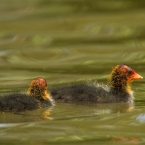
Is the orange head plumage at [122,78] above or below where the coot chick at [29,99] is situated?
above

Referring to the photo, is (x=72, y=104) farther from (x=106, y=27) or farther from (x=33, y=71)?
(x=106, y=27)

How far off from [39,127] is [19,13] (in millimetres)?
6182

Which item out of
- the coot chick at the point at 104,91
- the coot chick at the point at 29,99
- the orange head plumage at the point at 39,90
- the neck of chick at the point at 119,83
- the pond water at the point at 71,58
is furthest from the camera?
the neck of chick at the point at 119,83

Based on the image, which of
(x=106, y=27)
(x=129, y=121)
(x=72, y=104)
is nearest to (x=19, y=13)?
(x=106, y=27)

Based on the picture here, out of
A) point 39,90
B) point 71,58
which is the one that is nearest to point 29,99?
point 39,90

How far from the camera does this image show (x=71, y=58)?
13312 mm

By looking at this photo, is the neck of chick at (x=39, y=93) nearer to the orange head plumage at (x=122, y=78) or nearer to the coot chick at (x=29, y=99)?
the coot chick at (x=29, y=99)

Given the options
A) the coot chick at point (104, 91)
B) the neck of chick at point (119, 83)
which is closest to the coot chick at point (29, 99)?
the coot chick at point (104, 91)

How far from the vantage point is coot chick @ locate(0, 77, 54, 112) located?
9.84 m

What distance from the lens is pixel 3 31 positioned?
14570 millimetres

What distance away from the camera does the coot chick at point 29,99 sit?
9.84 metres

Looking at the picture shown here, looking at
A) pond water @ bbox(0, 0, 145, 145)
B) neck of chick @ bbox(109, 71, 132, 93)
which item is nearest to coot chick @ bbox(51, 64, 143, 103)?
neck of chick @ bbox(109, 71, 132, 93)

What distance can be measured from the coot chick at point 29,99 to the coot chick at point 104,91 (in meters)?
0.20

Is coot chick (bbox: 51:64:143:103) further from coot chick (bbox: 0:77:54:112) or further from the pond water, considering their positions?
coot chick (bbox: 0:77:54:112)
